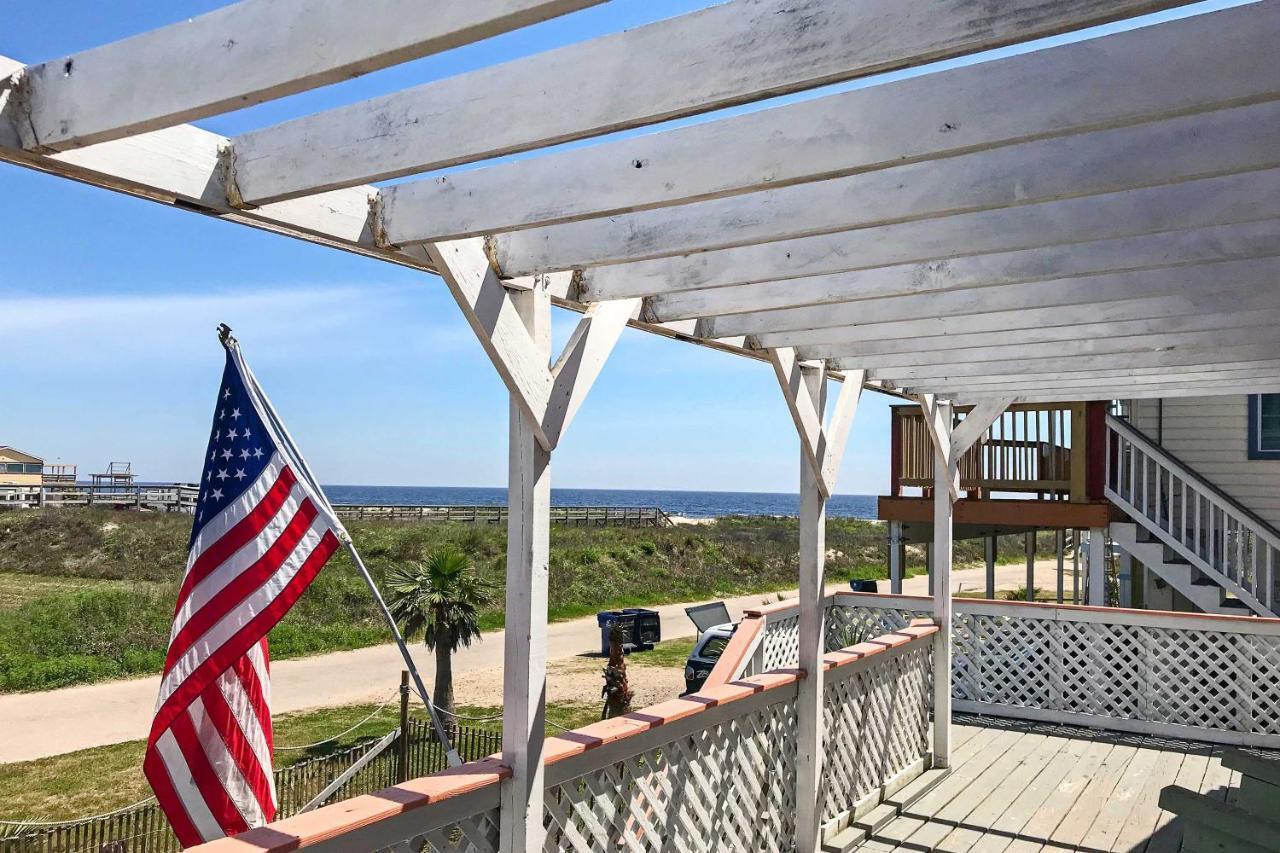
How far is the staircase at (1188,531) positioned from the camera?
31.5 feet

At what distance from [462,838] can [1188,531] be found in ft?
32.9

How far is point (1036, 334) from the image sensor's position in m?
4.39

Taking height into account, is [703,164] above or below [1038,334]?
above

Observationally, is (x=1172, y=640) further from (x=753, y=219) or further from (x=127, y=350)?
(x=127, y=350)

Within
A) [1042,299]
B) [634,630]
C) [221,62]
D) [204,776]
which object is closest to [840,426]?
[1042,299]

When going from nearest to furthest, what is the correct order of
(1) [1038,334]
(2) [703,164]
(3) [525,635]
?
(2) [703,164], (3) [525,635], (1) [1038,334]

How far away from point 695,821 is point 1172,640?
5.19 meters

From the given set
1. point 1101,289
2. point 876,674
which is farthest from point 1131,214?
point 876,674

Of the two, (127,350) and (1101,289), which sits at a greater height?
(127,350)

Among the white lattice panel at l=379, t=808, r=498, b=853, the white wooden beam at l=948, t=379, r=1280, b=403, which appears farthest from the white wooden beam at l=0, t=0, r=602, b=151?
the white wooden beam at l=948, t=379, r=1280, b=403

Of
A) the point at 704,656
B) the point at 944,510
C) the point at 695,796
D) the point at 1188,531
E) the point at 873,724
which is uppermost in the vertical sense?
the point at 944,510

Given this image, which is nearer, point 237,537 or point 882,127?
point 882,127

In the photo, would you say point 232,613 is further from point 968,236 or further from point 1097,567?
point 1097,567

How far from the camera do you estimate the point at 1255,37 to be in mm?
1718
